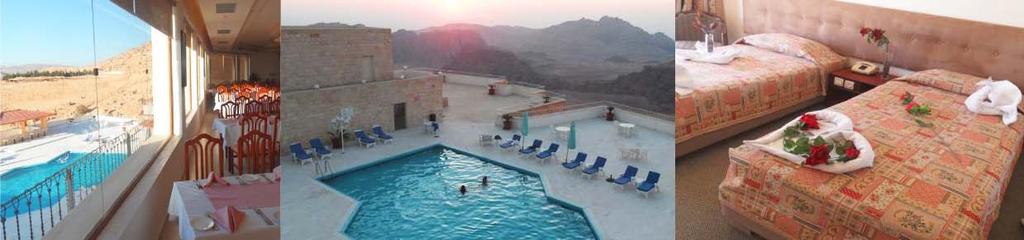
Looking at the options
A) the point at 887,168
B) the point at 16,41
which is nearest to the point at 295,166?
the point at 16,41

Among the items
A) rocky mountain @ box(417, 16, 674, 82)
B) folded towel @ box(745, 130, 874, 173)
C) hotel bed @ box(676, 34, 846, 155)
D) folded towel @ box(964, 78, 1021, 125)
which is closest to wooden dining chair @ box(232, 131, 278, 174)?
rocky mountain @ box(417, 16, 674, 82)

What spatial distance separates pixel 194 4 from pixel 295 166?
2.71 m

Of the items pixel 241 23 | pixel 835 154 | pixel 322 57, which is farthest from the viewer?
pixel 241 23

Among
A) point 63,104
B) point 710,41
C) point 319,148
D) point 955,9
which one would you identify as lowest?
point 319,148

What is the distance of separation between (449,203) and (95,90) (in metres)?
1.99

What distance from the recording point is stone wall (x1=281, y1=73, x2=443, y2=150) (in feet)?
5.76

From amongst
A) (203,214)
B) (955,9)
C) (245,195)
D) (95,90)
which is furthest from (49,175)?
(955,9)

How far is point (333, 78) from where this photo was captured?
5.77 ft

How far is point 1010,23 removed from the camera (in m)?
4.38

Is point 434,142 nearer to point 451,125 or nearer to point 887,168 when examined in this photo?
point 451,125

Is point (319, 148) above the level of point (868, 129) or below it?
above

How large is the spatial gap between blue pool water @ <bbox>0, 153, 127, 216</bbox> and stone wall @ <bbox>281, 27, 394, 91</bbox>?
1.10 metres

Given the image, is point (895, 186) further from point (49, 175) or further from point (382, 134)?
point (49, 175)

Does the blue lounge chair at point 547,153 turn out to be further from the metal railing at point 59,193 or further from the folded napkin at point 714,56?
the folded napkin at point 714,56
